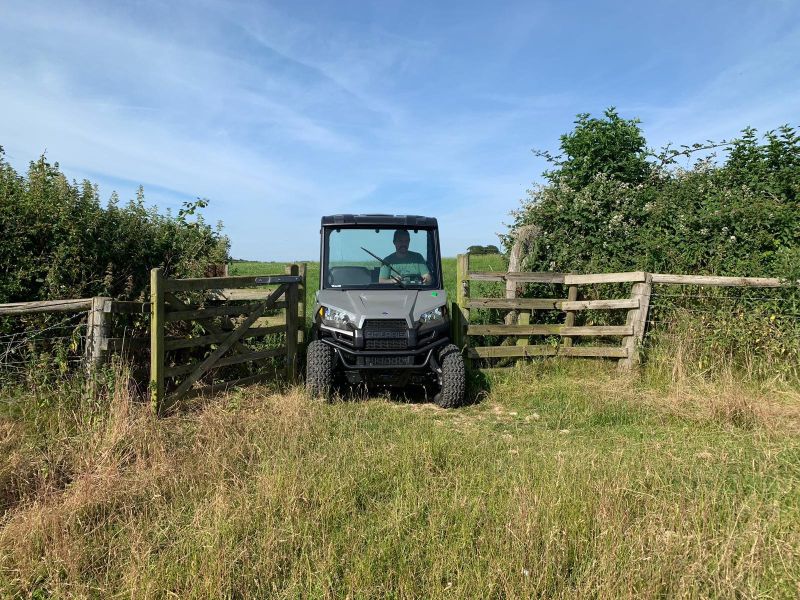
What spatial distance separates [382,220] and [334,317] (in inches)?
62.4

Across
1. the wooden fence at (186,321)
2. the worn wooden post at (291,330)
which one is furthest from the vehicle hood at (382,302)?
the wooden fence at (186,321)

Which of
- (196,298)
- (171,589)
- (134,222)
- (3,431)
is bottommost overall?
(171,589)

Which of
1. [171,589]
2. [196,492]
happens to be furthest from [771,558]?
[196,492]

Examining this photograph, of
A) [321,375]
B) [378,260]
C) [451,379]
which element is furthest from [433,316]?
[321,375]

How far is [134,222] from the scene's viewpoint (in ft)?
21.9

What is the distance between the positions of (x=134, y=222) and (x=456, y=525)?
5.52 meters

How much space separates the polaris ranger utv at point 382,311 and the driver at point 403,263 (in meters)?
0.01

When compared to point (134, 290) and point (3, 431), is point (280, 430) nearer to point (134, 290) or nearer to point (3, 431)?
point (3, 431)

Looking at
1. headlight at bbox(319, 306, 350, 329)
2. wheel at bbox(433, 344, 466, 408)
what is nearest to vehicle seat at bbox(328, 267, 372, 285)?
headlight at bbox(319, 306, 350, 329)

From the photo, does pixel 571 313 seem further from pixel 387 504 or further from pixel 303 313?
pixel 387 504

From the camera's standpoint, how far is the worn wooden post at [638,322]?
7906mm

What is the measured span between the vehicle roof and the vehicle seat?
2.00ft

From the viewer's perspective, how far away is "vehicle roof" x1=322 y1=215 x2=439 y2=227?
7.22 metres

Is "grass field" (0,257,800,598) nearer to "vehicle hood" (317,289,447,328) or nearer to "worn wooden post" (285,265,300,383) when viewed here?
"vehicle hood" (317,289,447,328)
